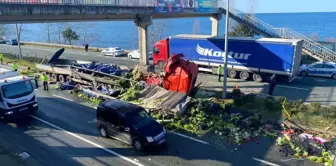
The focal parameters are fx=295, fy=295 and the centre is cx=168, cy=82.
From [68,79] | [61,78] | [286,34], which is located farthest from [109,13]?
[286,34]

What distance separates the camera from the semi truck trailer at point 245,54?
74.4 ft

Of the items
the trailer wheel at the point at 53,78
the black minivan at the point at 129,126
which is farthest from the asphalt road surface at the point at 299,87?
the trailer wheel at the point at 53,78

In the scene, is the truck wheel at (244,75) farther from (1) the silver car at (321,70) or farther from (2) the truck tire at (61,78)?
(2) the truck tire at (61,78)

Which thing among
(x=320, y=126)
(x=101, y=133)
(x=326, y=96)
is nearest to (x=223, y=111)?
(x=320, y=126)

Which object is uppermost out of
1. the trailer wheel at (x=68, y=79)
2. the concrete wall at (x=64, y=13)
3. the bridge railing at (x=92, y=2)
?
the bridge railing at (x=92, y=2)

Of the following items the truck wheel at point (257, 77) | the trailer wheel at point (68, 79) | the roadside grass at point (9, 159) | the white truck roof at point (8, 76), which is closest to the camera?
the roadside grass at point (9, 159)

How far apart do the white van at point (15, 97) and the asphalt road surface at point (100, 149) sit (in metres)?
0.71

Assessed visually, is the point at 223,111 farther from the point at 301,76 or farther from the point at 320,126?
the point at 301,76

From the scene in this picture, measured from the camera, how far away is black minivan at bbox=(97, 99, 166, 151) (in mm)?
12453

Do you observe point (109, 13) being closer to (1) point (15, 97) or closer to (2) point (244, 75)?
(1) point (15, 97)

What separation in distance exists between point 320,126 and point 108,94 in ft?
41.0

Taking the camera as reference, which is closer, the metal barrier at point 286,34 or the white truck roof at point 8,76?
the white truck roof at point 8,76

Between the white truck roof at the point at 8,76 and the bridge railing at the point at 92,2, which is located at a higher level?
the bridge railing at the point at 92,2

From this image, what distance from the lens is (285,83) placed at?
78.3 ft
